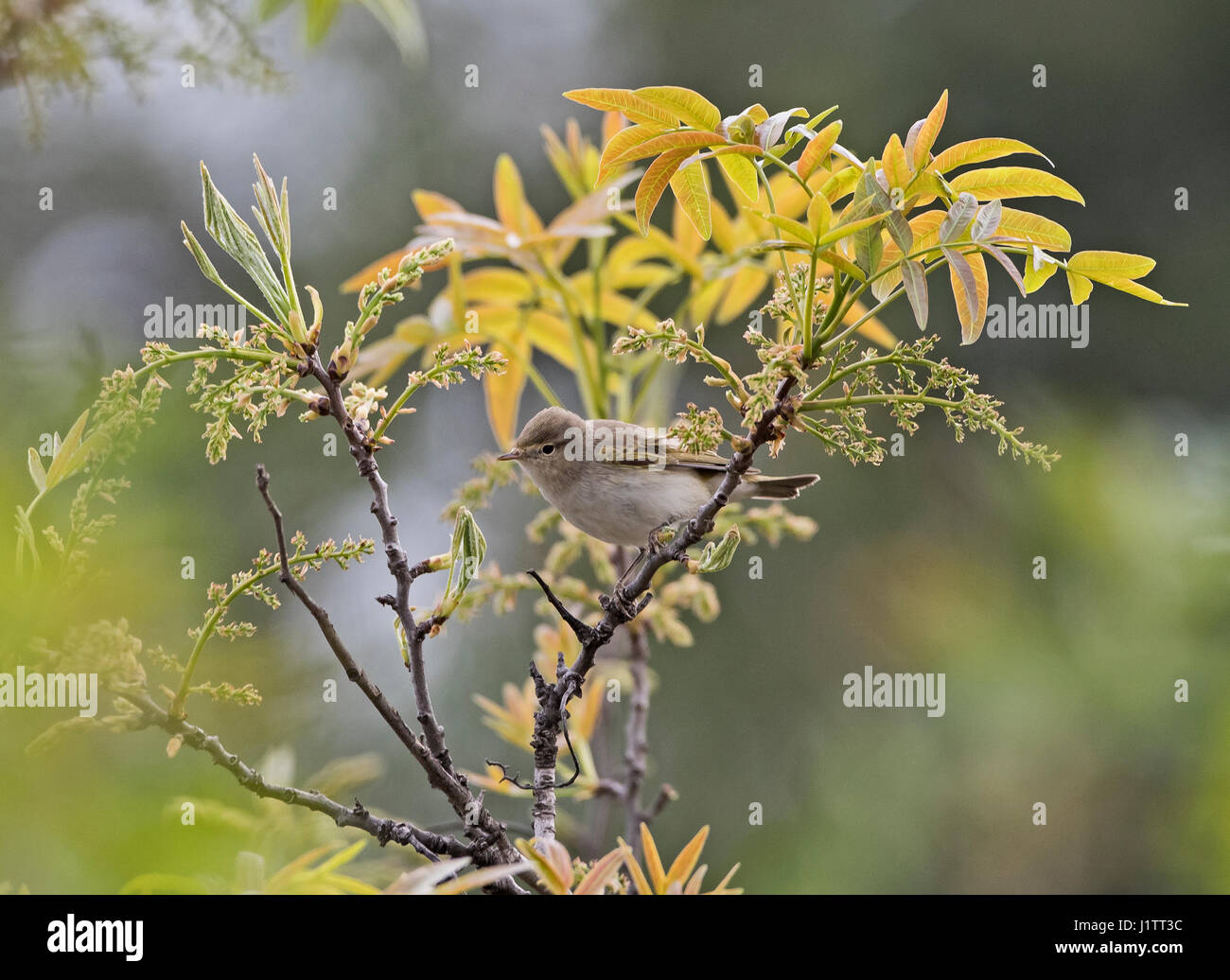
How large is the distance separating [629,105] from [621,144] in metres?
0.06

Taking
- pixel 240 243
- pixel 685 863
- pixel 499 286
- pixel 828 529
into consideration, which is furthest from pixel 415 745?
pixel 828 529

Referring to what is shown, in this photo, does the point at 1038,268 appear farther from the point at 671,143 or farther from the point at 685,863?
the point at 685,863

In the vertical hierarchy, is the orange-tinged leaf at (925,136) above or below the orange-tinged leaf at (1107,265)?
above

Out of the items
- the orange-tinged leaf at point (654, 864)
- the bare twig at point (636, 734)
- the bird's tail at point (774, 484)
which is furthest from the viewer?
the bird's tail at point (774, 484)

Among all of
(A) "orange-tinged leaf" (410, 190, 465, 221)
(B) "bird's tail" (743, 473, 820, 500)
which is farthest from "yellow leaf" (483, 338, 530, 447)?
(B) "bird's tail" (743, 473, 820, 500)

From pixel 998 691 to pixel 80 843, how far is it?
182 centimetres

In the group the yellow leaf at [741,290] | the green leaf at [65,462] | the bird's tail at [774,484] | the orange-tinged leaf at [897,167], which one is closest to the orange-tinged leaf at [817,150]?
the orange-tinged leaf at [897,167]

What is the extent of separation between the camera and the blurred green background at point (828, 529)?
119cm

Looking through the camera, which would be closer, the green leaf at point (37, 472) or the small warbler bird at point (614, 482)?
the green leaf at point (37, 472)

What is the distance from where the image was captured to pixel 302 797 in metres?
0.91

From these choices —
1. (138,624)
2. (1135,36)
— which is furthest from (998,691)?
(1135,36)

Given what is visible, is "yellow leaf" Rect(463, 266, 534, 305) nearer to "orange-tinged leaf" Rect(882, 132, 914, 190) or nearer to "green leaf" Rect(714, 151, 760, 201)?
"green leaf" Rect(714, 151, 760, 201)

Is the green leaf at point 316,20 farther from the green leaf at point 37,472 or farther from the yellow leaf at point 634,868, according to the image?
the yellow leaf at point 634,868

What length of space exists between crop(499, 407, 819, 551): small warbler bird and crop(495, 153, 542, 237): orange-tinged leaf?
38cm
